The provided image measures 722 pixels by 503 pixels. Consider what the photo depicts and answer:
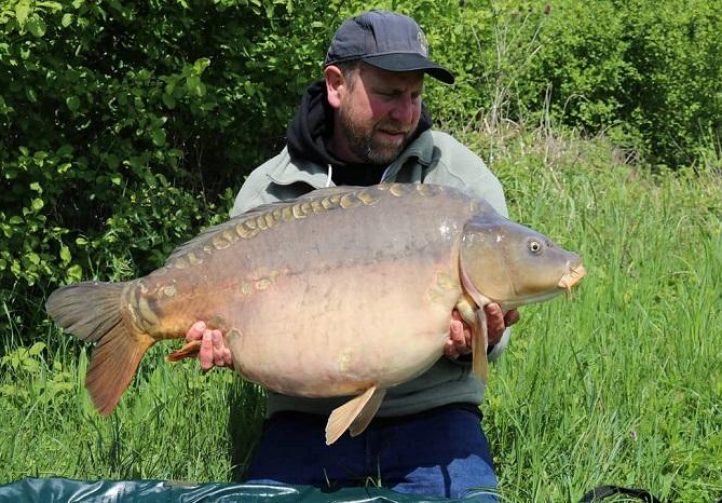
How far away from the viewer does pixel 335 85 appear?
304cm

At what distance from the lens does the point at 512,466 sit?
10.1 ft

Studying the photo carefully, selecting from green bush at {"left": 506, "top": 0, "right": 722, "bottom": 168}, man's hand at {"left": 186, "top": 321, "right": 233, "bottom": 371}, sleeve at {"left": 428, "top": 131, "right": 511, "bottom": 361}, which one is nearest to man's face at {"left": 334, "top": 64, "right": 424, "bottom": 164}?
sleeve at {"left": 428, "top": 131, "right": 511, "bottom": 361}

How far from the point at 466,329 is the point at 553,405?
0.90 m

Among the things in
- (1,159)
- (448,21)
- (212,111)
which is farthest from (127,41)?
(448,21)

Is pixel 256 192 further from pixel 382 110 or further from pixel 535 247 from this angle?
pixel 535 247

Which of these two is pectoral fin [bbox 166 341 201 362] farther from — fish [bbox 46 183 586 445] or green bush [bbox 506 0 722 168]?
green bush [bbox 506 0 722 168]

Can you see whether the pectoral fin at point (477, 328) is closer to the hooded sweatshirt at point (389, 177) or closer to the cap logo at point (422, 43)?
the hooded sweatshirt at point (389, 177)

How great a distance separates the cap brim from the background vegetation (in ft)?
3.25

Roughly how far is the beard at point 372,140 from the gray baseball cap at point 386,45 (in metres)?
0.15

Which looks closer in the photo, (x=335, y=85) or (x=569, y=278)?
(x=569, y=278)

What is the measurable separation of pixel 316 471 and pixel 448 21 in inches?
116

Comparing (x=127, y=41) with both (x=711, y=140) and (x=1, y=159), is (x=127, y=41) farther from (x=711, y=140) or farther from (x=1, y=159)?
(x=711, y=140)

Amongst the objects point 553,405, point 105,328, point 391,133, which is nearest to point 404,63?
point 391,133

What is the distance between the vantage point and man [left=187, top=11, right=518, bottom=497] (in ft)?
9.34
